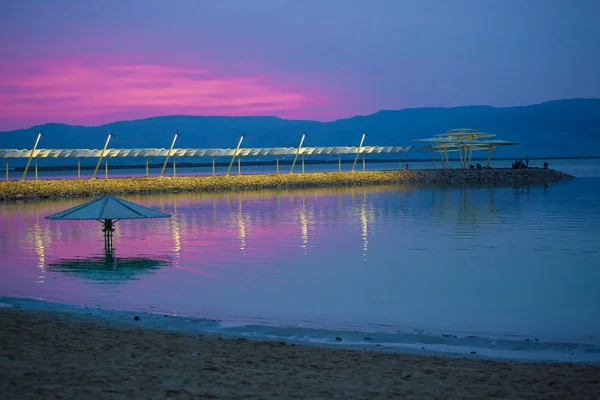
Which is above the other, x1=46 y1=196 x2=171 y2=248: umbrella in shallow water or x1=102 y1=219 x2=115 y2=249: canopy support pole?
x1=46 y1=196 x2=171 y2=248: umbrella in shallow water

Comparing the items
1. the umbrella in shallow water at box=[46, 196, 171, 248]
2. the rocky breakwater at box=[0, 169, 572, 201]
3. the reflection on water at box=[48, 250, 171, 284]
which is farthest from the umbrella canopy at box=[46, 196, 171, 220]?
the rocky breakwater at box=[0, 169, 572, 201]

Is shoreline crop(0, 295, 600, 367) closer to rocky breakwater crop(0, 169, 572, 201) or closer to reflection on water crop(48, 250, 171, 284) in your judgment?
reflection on water crop(48, 250, 171, 284)

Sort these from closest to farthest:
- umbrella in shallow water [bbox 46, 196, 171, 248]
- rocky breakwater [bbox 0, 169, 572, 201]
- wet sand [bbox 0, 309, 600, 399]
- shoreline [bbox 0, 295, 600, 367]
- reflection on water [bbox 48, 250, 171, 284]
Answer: wet sand [bbox 0, 309, 600, 399]
shoreline [bbox 0, 295, 600, 367]
reflection on water [bbox 48, 250, 171, 284]
umbrella in shallow water [bbox 46, 196, 171, 248]
rocky breakwater [bbox 0, 169, 572, 201]

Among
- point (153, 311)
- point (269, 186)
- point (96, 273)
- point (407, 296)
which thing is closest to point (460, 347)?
point (407, 296)

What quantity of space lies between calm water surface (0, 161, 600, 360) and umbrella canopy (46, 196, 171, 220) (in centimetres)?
106

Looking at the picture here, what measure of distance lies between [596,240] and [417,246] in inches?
205

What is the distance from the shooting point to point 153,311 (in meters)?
12.4

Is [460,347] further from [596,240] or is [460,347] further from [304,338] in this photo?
[596,240]

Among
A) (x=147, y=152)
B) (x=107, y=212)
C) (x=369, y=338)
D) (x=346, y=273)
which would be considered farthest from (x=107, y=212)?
(x=147, y=152)

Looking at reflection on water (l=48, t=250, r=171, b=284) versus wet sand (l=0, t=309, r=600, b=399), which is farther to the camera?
reflection on water (l=48, t=250, r=171, b=284)

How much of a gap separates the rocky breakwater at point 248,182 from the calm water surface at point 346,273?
1979 cm

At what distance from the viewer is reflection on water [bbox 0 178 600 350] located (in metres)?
12.1

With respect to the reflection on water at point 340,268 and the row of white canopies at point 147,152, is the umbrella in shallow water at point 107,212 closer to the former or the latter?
the reflection on water at point 340,268

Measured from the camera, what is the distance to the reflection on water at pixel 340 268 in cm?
1215
